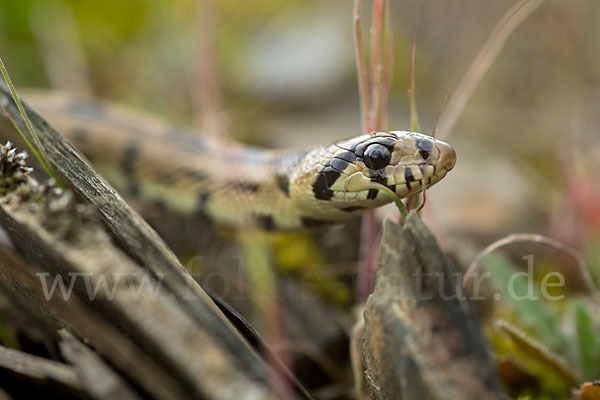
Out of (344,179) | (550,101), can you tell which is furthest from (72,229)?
(550,101)

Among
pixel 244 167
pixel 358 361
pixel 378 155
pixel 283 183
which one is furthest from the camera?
pixel 244 167

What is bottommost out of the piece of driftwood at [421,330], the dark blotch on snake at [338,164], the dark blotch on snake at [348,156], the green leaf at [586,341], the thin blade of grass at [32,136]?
the green leaf at [586,341]

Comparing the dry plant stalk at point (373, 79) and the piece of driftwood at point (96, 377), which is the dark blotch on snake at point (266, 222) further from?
the piece of driftwood at point (96, 377)

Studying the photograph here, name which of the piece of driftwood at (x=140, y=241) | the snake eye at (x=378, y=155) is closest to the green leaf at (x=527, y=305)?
the snake eye at (x=378, y=155)

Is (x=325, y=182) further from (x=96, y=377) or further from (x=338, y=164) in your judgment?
(x=96, y=377)

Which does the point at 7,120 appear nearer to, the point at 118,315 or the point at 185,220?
the point at 118,315

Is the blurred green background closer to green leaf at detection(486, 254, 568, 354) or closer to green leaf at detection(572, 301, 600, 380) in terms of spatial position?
green leaf at detection(486, 254, 568, 354)

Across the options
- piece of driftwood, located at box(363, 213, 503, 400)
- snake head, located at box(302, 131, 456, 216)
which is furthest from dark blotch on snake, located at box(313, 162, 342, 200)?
piece of driftwood, located at box(363, 213, 503, 400)

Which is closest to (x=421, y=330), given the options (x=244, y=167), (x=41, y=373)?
(x=41, y=373)
